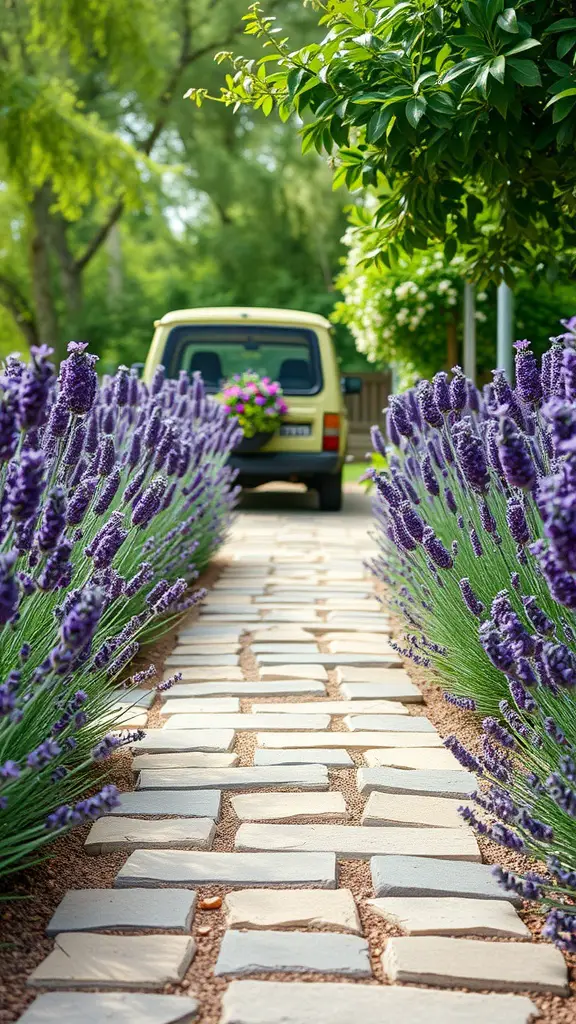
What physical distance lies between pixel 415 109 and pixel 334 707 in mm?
2087

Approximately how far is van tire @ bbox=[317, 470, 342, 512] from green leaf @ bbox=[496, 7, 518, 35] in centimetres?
790

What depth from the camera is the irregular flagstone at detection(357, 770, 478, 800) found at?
310 cm

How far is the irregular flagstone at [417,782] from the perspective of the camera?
3104 mm

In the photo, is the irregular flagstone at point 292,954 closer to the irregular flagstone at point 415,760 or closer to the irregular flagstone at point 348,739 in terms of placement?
the irregular flagstone at point 415,760

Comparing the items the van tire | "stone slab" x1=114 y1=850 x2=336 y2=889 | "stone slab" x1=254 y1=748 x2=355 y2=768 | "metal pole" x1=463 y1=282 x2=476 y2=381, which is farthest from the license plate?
"stone slab" x1=114 y1=850 x2=336 y2=889

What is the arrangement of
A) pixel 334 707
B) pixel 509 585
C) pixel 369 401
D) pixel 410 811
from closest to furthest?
pixel 410 811 < pixel 509 585 < pixel 334 707 < pixel 369 401

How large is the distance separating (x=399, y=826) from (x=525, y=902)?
498mm

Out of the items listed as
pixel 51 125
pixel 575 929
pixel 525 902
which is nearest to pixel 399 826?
pixel 525 902

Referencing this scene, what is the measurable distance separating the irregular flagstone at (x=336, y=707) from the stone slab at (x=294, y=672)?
0.36 metres

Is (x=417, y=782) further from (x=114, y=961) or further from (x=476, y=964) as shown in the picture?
(x=114, y=961)

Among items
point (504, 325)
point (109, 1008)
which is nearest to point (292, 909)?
point (109, 1008)

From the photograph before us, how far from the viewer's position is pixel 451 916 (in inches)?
91.1

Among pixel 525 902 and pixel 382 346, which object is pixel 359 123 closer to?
pixel 525 902

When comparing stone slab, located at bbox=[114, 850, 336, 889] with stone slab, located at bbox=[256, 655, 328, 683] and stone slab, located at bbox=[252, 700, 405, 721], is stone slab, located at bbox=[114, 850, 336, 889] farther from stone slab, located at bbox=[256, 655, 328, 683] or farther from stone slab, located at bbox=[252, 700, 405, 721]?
stone slab, located at bbox=[256, 655, 328, 683]
